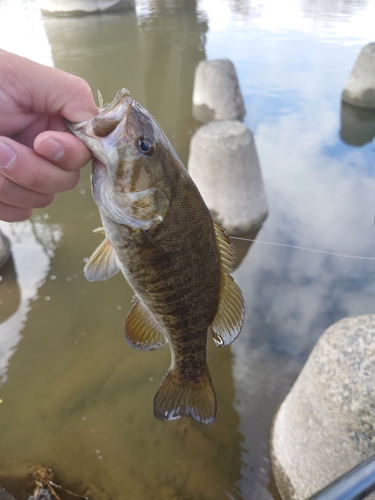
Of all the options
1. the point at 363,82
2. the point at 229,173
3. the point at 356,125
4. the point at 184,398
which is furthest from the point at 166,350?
the point at 363,82

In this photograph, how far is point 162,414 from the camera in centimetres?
190

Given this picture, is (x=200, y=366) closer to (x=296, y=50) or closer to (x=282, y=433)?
(x=282, y=433)

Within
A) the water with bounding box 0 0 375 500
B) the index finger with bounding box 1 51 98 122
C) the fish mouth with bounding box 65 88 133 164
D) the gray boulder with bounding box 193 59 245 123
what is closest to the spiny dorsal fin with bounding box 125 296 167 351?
the fish mouth with bounding box 65 88 133 164

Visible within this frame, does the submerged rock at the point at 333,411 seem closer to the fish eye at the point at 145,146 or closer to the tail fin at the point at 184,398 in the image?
the tail fin at the point at 184,398

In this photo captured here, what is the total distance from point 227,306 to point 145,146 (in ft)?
2.78

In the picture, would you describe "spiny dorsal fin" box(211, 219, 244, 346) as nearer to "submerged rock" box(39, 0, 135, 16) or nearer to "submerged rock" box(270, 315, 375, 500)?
"submerged rock" box(270, 315, 375, 500)

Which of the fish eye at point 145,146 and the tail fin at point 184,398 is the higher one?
the fish eye at point 145,146

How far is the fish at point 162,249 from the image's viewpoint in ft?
4.36

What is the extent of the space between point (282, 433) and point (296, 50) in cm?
1166

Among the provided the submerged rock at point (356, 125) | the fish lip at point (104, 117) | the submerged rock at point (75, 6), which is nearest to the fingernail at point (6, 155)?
the fish lip at point (104, 117)

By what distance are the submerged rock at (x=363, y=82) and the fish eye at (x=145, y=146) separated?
759cm

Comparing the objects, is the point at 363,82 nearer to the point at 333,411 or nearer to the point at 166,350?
the point at 166,350

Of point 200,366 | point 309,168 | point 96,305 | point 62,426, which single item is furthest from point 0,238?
point 309,168

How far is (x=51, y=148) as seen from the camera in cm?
131
